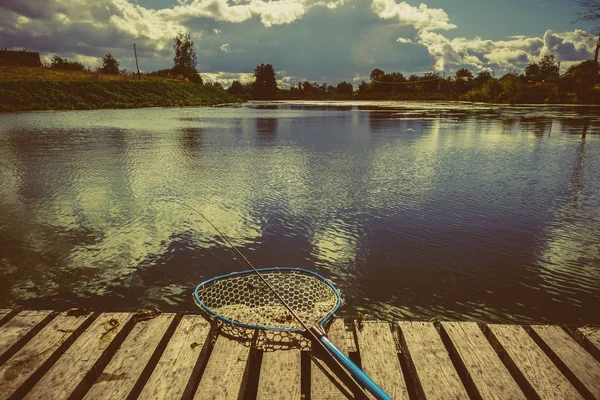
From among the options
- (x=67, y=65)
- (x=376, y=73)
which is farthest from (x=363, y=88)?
(x=67, y=65)

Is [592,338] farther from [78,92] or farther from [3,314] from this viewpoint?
[78,92]

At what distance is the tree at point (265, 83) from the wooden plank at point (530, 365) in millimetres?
151462

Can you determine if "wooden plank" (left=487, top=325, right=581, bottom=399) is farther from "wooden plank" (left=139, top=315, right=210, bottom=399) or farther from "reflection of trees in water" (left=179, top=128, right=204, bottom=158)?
"reflection of trees in water" (left=179, top=128, right=204, bottom=158)

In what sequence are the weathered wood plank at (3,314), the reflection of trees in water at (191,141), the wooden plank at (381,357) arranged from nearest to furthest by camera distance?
the wooden plank at (381,357), the weathered wood plank at (3,314), the reflection of trees in water at (191,141)

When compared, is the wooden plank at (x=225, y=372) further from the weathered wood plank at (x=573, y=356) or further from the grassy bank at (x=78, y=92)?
the grassy bank at (x=78, y=92)

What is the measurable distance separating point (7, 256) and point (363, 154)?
1250 cm

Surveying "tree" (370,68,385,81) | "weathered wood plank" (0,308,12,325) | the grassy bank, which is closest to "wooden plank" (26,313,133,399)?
"weathered wood plank" (0,308,12,325)

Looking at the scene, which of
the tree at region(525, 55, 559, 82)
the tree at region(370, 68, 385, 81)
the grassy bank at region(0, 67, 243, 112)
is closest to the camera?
the grassy bank at region(0, 67, 243, 112)

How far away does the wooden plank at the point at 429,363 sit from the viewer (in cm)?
293

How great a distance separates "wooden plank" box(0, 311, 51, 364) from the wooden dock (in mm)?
10

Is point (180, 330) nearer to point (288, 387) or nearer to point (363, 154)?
point (288, 387)

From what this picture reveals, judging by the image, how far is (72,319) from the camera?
3707 millimetres

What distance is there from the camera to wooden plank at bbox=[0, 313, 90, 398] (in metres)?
2.93

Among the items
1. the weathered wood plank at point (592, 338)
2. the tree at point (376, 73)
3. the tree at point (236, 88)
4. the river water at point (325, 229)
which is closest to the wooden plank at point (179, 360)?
the river water at point (325, 229)
